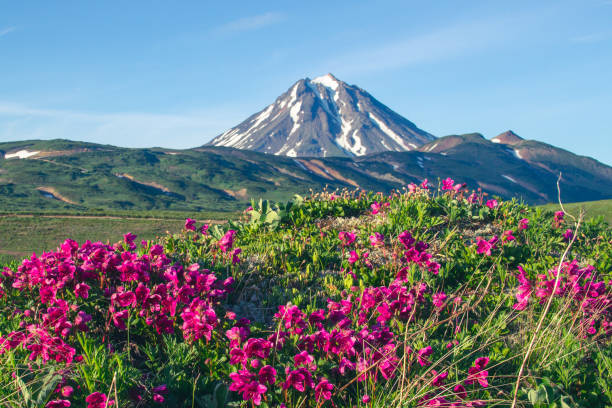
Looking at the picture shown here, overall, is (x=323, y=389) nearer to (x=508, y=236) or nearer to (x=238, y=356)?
(x=238, y=356)

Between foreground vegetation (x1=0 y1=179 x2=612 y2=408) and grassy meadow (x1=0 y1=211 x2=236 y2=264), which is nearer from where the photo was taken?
foreground vegetation (x1=0 y1=179 x2=612 y2=408)

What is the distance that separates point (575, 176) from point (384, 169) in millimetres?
88294

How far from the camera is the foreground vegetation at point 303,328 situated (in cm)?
276

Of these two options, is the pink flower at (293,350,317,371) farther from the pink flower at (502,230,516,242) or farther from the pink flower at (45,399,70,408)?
the pink flower at (502,230,516,242)

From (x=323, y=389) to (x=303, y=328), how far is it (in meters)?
0.62

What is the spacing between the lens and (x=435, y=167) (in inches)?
6900

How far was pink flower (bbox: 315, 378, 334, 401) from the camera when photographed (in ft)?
8.70

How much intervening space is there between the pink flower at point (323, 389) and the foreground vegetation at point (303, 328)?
0.01 metres

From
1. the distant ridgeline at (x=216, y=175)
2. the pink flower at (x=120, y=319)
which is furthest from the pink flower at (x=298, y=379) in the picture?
the distant ridgeline at (x=216, y=175)

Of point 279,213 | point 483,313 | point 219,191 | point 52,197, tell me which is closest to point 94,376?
point 483,313

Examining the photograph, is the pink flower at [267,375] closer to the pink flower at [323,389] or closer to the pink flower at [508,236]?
the pink flower at [323,389]

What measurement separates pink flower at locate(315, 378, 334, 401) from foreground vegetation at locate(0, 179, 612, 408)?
0.01 meters

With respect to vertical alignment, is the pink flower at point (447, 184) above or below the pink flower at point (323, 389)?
above

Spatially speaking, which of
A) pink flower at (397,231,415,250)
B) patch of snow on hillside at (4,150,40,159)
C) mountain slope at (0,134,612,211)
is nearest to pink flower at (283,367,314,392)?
pink flower at (397,231,415,250)
